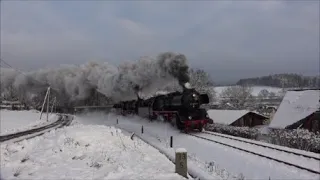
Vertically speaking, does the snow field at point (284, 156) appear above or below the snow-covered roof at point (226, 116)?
below

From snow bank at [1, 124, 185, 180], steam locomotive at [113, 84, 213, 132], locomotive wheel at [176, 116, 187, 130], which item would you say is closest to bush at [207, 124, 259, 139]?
steam locomotive at [113, 84, 213, 132]

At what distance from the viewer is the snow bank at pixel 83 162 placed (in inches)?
308

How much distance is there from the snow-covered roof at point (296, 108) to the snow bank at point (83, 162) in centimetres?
2591

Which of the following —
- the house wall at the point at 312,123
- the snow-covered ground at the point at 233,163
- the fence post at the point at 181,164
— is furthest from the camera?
the house wall at the point at 312,123

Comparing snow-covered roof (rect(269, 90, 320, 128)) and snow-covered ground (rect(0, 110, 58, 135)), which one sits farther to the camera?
snow-covered roof (rect(269, 90, 320, 128))

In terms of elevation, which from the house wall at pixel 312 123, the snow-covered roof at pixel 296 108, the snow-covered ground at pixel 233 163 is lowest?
the snow-covered ground at pixel 233 163

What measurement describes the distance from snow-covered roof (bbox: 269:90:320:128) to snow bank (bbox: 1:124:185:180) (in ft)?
85.0

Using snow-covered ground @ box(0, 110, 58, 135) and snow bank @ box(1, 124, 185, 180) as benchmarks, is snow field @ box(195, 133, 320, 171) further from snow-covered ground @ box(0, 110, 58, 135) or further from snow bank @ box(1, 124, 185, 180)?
snow-covered ground @ box(0, 110, 58, 135)

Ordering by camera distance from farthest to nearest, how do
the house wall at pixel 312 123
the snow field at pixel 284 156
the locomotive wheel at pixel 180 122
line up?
the house wall at pixel 312 123, the locomotive wheel at pixel 180 122, the snow field at pixel 284 156

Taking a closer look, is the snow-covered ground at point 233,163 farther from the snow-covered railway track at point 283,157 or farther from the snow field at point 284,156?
the snow field at point 284,156

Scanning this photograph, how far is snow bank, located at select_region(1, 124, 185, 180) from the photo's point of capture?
782 centimetres

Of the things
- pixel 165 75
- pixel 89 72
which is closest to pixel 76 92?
pixel 89 72

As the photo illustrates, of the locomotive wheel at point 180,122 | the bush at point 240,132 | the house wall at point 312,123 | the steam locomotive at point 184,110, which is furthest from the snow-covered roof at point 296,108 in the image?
the locomotive wheel at point 180,122

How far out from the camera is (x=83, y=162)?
30.2ft
